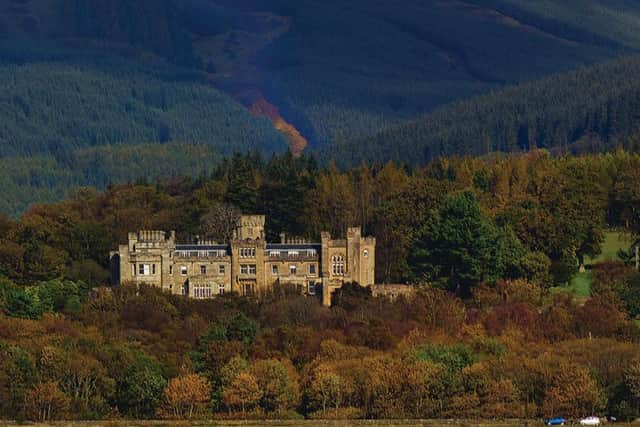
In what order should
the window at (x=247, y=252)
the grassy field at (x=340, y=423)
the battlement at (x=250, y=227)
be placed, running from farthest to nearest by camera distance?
1. the battlement at (x=250, y=227)
2. the window at (x=247, y=252)
3. the grassy field at (x=340, y=423)

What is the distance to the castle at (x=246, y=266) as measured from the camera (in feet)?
347

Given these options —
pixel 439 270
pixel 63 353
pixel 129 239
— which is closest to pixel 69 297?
pixel 129 239

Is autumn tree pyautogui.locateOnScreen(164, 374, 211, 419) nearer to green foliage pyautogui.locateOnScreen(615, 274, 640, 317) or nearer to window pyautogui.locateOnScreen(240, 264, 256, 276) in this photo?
window pyautogui.locateOnScreen(240, 264, 256, 276)

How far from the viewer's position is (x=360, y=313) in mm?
100938

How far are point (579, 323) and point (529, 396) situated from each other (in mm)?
11013

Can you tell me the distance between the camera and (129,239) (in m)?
107

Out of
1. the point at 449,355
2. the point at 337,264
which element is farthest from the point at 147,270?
the point at 449,355

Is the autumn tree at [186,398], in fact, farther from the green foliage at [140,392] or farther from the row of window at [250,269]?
the row of window at [250,269]

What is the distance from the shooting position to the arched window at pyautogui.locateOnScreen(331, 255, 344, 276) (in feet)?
348

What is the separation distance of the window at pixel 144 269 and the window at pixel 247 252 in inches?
193

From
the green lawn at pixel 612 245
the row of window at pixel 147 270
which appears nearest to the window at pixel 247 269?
the row of window at pixel 147 270

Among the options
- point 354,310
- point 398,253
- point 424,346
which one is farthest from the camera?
point 398,253

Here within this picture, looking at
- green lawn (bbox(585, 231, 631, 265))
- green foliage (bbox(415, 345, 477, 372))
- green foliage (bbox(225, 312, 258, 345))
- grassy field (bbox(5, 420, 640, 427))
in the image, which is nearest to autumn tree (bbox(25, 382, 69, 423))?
grassy field (bbox(5, 420, 640, 427))

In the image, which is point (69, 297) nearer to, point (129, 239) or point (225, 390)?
point (129, 239)
